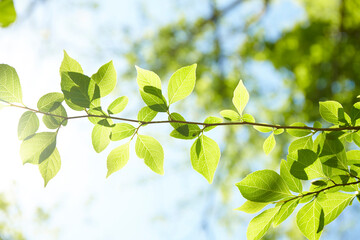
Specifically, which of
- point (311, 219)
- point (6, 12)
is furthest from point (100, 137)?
point (311, 219)

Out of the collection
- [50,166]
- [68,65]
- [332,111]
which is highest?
[68,65]

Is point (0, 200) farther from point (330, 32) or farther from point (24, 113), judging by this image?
point (330, 32)

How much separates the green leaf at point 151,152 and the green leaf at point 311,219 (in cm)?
24

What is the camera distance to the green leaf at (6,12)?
404 millimetres

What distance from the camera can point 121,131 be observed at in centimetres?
44

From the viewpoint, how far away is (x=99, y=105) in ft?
1.36

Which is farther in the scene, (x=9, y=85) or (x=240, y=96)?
(x=240, y=96)

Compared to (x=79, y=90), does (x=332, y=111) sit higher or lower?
lower

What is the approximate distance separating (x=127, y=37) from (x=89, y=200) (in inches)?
107

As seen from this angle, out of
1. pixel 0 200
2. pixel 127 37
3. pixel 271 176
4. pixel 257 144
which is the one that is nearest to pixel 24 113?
pixel 271 176

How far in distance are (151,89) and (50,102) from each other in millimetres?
154

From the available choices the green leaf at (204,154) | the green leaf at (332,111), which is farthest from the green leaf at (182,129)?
the green leaf at (332,111)

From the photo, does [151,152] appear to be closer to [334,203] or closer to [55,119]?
[55,119]

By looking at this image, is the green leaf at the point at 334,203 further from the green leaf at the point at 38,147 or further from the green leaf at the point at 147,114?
the green leaf at the point at 38,147
